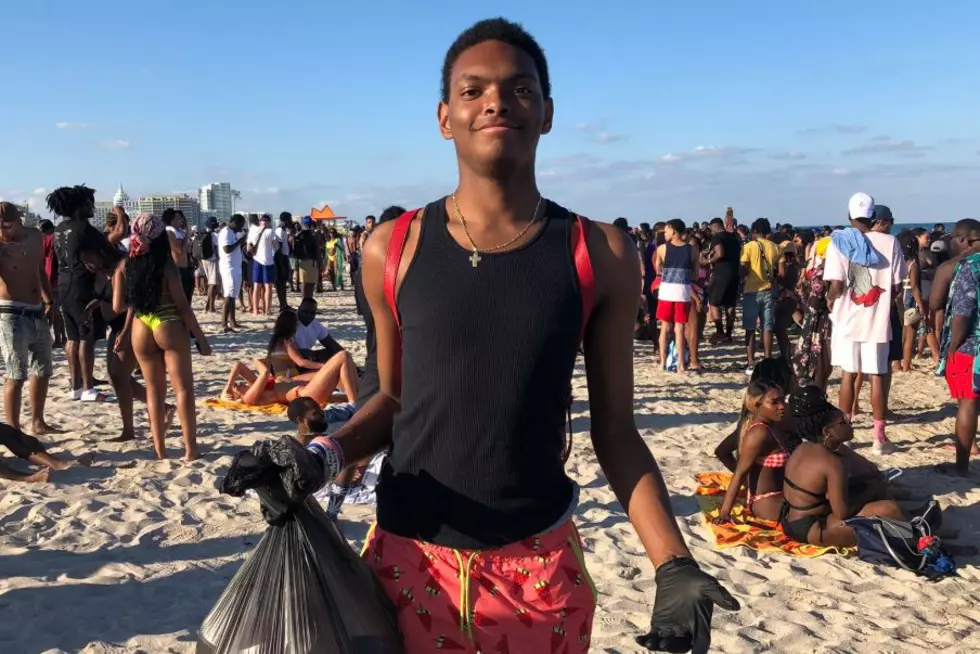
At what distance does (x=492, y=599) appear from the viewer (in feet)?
4.75

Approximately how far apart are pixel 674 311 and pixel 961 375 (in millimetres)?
4250

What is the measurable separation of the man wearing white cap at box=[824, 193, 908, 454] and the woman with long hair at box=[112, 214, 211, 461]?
4.98m

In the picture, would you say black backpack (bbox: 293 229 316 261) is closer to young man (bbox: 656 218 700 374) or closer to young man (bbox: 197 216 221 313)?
young man (bbox: 197 216 221 313)

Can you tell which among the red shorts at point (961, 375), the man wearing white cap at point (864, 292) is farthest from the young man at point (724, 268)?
the red shorts at point (961, 375)

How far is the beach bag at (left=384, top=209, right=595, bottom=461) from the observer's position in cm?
146

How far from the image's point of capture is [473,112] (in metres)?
1.50

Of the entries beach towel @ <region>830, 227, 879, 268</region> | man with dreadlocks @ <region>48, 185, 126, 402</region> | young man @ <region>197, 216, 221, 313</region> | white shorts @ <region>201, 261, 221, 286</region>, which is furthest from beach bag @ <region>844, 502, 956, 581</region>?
white shorts @ <region>201, 261, 221, 286</region>

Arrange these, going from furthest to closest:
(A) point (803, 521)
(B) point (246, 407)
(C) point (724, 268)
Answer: (C) point (724, 268) < (B) point (246, 407) < (A) point (803, 521)

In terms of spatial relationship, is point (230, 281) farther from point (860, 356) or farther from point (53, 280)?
point (860, 356)

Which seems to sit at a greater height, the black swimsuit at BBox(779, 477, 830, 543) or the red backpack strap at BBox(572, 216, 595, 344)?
the red backpack strap at BBox(572, 216, 595, 344)

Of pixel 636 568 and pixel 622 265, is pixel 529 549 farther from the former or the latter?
pixel 636 568

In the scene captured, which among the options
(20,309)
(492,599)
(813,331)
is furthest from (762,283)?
(492,599)

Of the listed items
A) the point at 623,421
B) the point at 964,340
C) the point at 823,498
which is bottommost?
the point at 823,498

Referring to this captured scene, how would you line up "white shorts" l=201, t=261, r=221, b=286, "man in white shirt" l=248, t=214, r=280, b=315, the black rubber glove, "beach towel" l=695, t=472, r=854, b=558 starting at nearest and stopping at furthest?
1. the black rubber glove
2. "beach towel" l=695, t=472, r=854, b=558
3. "man in white shirt" l=248, t=214, r=280, b=315
4. "white shorts" l=201, t=261, r=221, b=286
